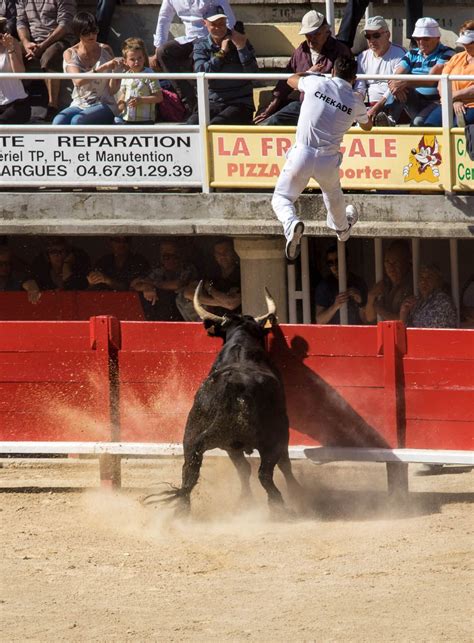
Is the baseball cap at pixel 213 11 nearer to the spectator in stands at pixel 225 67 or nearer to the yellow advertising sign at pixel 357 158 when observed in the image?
the spectator in stands at pixel 225 67

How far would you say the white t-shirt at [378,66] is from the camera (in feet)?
37.1

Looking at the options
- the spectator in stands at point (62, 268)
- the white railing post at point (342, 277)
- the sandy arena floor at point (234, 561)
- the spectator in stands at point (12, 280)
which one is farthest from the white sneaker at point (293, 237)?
the spectator in stands at point (12, 280)

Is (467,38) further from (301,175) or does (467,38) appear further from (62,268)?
(62,268)

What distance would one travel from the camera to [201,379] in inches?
370

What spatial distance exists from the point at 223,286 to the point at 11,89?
7.75 ft

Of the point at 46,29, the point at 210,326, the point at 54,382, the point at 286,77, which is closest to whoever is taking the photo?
the point at 210,326

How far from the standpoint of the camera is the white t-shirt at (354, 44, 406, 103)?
37.1 ft

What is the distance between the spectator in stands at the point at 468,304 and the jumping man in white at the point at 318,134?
8.54 ft

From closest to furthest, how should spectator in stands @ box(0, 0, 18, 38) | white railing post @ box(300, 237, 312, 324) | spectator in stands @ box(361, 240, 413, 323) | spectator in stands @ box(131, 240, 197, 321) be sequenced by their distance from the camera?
spectator in stands @ box(361, 240, 413, 323) < spectator in stands @ box(131, 240, 197, 321) < white railing post @ box(300, 237, 312, 324) < spectator in stands @ box(0, 0, 18, 38)

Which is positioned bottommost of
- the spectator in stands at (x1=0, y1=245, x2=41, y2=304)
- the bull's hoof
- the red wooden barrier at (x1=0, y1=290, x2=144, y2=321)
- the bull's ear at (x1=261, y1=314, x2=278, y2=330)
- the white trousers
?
the bull's hoof

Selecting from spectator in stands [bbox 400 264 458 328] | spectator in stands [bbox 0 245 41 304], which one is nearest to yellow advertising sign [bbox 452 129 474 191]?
spectator in stands [bbox 400 264 458 328]

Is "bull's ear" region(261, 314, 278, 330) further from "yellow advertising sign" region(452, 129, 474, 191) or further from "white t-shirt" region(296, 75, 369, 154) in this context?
"yellow advertising sign" region(452, 129, 474, 191)

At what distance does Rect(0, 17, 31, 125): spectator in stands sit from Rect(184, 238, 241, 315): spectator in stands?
6.36 feet

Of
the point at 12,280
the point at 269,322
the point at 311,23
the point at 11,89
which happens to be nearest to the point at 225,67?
the point at 311,23
